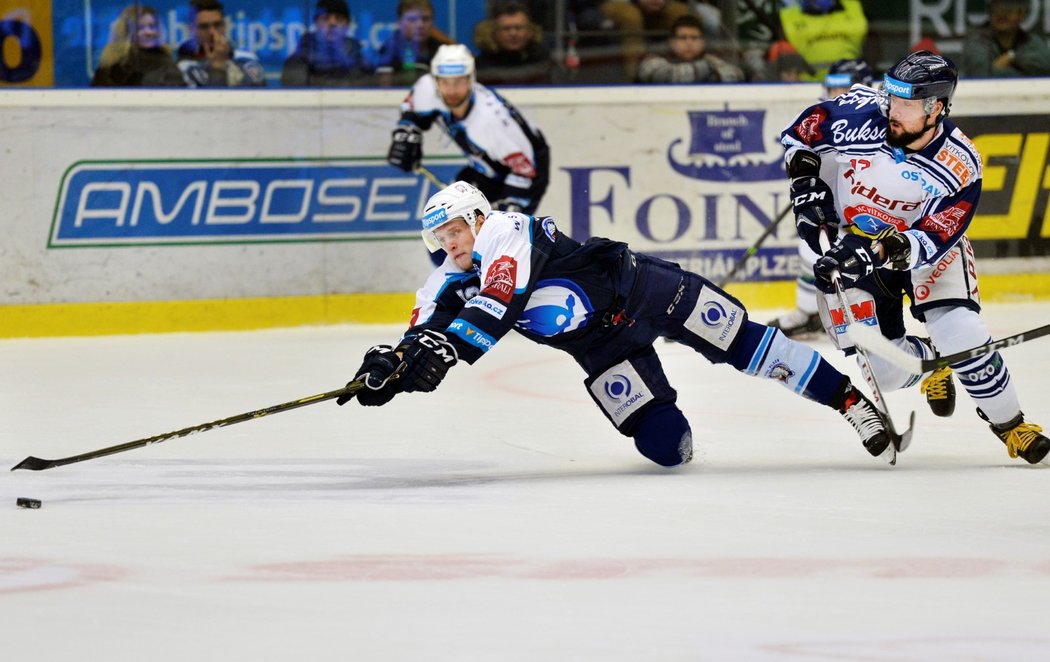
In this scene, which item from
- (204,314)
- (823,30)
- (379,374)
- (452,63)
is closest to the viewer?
(379,374)

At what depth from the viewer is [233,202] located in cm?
724

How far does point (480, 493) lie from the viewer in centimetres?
377

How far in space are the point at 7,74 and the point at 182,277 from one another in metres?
1.10

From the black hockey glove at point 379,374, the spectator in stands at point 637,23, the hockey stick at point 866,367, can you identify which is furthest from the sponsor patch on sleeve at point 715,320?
the spectator in stands at point 637,23

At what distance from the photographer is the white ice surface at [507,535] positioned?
253 centimetres

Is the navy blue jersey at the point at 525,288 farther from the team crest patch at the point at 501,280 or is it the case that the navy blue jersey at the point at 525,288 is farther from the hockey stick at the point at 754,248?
the hockey stick at the point at 754,248

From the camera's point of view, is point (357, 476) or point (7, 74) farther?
point (7, 74)

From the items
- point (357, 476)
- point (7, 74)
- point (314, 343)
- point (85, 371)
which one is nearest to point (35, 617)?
point (357, 476)

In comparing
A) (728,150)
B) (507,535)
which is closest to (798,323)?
(728,150)

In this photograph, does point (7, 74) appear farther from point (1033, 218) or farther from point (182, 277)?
point (1033, 218)

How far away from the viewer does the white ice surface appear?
253 cm

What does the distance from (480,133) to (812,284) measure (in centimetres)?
151

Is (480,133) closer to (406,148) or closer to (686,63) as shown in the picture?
(406,148)

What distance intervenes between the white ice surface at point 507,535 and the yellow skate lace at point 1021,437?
6cm
